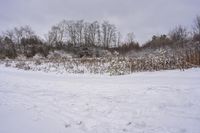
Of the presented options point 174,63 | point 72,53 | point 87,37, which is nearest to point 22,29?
point 87,37

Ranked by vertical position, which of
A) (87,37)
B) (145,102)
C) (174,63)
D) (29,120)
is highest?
(87,37)

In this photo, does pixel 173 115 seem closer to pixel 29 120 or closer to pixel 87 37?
pixel 29 120

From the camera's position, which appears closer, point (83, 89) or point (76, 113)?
point (76, 113)

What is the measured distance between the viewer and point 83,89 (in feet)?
26.1

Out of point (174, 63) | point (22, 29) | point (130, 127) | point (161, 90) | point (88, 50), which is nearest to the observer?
point (130, 127)

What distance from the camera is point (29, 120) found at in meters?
5.72

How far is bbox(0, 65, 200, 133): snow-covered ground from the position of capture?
5.02 meters

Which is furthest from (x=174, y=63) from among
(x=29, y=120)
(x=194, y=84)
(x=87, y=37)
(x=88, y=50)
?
(x=87, y=37)

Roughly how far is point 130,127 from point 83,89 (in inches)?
125

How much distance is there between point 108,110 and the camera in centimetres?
592

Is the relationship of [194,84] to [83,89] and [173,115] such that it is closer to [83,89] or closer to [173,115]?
[173,115]

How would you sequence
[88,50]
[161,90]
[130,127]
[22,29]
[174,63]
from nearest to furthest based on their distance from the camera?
1. [130,127]
2. [161,90]
3. [174,63]
4. [88,50]
5. [22,29]

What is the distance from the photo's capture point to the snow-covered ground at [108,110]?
5023 mm

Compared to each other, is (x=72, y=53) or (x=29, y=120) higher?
(x=72, y=53)
